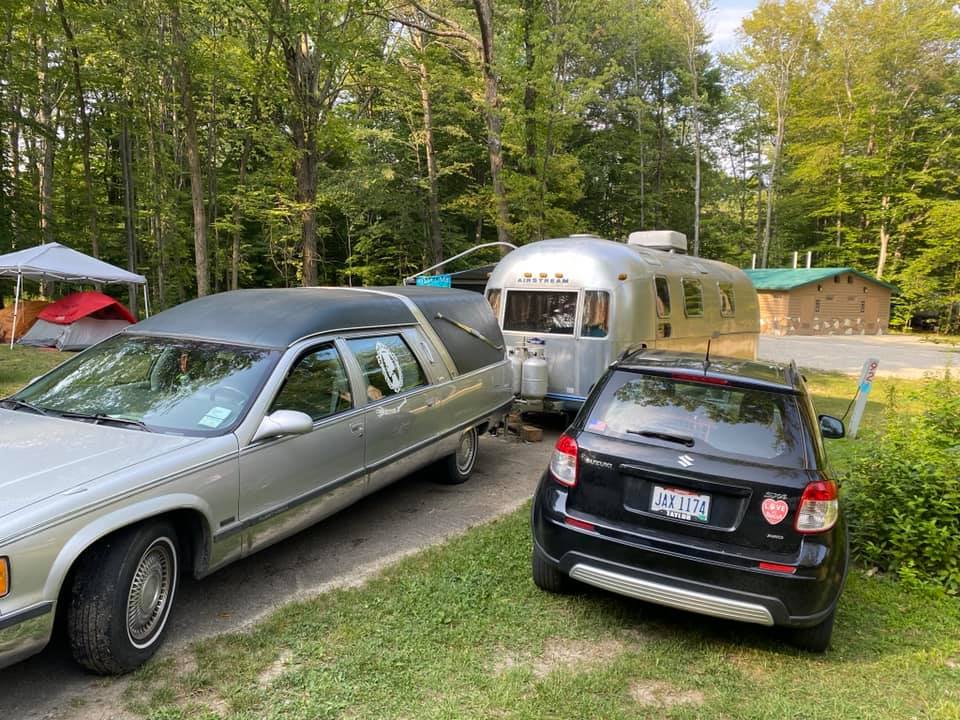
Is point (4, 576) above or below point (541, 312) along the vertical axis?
below

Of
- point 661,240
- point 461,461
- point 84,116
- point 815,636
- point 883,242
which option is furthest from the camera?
point 883,242

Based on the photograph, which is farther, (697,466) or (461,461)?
(461,461)

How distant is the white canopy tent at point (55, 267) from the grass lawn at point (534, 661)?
15659mm

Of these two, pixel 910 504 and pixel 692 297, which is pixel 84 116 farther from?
pixel 910 504

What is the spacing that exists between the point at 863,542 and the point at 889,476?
0.52m

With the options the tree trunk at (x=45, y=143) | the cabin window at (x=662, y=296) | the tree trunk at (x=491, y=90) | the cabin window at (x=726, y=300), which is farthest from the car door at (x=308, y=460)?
the tree trunk at (x=45, y=143)

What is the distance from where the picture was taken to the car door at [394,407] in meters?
4.64

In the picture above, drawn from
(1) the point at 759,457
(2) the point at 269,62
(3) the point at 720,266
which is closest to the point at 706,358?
(1) the point at 759,457

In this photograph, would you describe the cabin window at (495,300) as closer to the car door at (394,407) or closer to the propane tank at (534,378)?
the propane tank at (534,378)

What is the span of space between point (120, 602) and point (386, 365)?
2.60m

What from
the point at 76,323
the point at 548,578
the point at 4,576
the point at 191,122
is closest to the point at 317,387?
the point at 548,578

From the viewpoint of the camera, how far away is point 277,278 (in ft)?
103

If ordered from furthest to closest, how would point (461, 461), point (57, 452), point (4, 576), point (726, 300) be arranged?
point (726, 300), point (461, 461), point (57, 452), point (4, 576)

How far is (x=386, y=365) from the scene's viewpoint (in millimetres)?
4996
